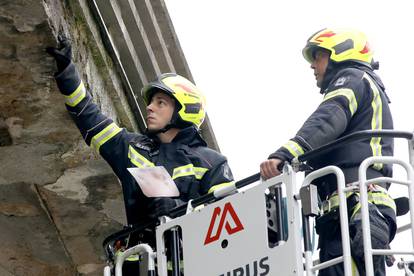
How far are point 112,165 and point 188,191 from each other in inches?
26.1

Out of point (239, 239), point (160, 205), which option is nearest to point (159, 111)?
point (160, 205)

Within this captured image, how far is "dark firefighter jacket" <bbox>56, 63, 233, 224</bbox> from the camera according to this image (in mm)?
10539

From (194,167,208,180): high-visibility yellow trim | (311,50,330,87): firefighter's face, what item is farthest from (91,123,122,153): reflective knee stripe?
(311,50,330,87): firefighter's face

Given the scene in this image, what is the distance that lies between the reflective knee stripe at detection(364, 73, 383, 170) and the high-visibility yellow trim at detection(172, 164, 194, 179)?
1432 mm

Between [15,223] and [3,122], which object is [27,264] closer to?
[15,223]

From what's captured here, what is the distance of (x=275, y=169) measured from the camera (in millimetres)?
9406

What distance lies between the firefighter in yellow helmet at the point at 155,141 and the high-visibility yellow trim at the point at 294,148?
1.11 m

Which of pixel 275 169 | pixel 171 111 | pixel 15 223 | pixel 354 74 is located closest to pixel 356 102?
pixel 354 74

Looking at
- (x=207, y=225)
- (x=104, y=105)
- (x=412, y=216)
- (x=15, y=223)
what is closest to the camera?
(x=412, y=216)

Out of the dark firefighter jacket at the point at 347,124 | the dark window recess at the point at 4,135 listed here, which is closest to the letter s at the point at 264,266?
the dark firefighter jacket at the point at 347,124

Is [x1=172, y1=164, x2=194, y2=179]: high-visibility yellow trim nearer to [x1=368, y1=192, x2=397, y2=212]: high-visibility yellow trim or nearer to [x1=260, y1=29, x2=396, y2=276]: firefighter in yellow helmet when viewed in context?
[x1=260, y1=29, x2=396, y2=276]: firefighter in yellow helmet

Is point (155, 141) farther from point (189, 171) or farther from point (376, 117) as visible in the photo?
point (376, 117)

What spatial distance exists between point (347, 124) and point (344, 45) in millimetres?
760

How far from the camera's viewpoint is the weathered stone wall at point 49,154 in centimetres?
1066
